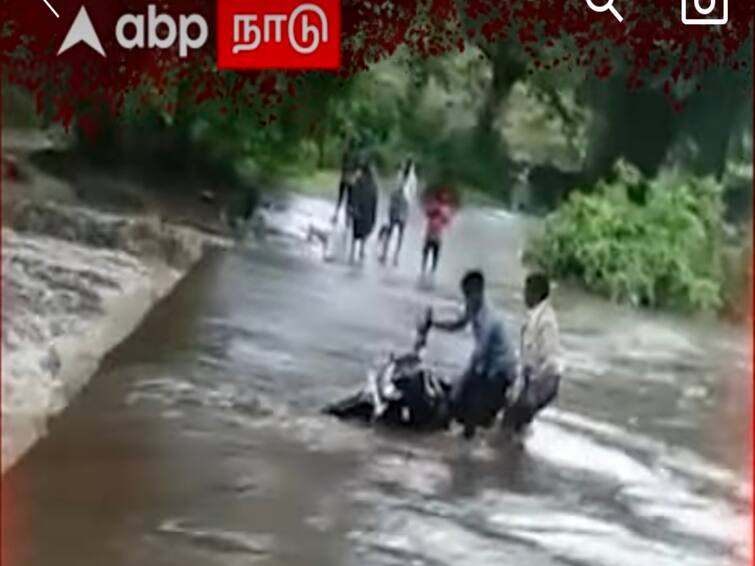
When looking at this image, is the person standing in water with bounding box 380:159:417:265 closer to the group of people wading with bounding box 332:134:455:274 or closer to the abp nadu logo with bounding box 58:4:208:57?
the group of people wading with bounding box 332:134:455:274

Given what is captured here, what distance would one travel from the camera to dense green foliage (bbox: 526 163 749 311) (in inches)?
52.2

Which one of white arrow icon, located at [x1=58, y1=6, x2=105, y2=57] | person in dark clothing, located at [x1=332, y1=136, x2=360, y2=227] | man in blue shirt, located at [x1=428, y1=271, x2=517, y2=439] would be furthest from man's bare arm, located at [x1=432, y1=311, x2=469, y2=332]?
white arrow icon, located at [x1=58, y1=6, x2=105, y2=57]

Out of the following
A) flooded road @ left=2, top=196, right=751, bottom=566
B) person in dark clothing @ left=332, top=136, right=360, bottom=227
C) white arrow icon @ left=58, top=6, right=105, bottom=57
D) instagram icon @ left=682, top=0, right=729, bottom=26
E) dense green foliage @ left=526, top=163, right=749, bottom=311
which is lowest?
flooded road @ left=2, top=196, right=751, bottom=566

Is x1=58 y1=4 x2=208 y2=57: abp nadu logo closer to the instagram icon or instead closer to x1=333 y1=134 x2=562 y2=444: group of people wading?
x1=333 y1=134 x2=562 y2=444: group of people wading

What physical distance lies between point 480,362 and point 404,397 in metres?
0.07

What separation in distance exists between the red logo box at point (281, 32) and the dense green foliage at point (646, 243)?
240 mm

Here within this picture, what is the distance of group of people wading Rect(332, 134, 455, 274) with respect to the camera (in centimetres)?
135

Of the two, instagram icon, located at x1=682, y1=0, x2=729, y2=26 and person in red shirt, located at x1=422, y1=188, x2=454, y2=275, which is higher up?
instagram icon, located at x1=682, y1=0, x2=729, y2=26

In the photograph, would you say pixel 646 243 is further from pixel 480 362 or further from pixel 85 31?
pixel 85 31

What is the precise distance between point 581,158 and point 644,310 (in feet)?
0.45

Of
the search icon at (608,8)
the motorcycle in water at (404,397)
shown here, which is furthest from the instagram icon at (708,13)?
the motorcycle in water at (404,397)

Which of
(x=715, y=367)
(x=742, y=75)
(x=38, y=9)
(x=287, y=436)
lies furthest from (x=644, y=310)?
(x=38, y=9)

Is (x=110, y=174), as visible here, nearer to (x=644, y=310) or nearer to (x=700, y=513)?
(x=644, y=310)

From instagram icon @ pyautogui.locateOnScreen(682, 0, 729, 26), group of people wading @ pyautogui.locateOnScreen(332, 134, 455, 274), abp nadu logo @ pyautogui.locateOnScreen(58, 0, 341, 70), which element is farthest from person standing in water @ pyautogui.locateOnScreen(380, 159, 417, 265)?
instagram icon @ pyautogui.locateOnScreen(682, 0, 729, 26)
